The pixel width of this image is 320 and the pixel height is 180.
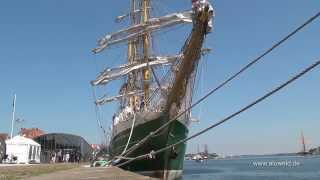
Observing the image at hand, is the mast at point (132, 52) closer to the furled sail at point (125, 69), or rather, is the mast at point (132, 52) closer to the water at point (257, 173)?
the furled sail at point (125, 69)

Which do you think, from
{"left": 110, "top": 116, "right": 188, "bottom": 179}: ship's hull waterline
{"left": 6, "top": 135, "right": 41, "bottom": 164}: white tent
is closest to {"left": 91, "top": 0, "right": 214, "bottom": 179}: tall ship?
{"left": 110, "top": 116, "right": 188, "bottom": 179}: ship's hull waterline

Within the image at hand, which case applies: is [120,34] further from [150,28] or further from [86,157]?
[86,157]

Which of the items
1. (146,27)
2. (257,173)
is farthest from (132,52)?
(257,173)

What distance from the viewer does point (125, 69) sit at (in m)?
46.8

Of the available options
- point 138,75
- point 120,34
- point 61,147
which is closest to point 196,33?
point 120,34

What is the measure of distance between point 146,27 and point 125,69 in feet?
21.8

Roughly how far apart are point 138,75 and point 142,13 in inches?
261

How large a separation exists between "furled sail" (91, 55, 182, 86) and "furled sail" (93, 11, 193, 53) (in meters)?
2.71

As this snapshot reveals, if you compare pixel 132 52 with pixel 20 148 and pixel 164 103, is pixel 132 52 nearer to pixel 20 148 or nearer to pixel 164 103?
pixel 20 148

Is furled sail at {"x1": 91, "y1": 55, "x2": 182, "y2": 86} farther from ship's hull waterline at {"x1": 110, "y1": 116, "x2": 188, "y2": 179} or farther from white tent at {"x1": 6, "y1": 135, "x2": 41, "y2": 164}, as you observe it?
ship's hull waterline at {"x1": 110, "y1": 116, "x2": 188, "y2": 179}

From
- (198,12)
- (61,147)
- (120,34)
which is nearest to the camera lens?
(198,12)

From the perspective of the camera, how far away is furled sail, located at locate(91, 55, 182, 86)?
44156 millimetres

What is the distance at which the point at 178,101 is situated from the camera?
29891 millimetres

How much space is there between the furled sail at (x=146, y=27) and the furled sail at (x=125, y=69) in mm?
2712
